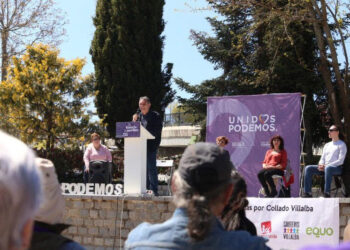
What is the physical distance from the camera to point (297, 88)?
810 inches

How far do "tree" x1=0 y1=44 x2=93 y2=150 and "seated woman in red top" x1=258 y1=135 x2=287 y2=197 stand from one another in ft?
41.3

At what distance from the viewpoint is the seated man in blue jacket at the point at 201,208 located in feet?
7.03

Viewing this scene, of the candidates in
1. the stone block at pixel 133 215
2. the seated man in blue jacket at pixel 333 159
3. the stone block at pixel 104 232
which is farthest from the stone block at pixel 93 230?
the seated man in blue jacket at pixel 333 159

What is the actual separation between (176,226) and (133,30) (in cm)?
2236

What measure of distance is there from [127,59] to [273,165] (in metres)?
13.9

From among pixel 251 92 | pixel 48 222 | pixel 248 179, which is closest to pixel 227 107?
pixel 248 179

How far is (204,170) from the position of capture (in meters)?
2.17

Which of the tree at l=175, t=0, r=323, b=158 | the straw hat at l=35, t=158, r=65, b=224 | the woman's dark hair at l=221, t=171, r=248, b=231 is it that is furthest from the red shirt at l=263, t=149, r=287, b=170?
the straw hat at l=35, t=158, r=65, b=224

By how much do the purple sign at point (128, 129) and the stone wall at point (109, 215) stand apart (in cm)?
129

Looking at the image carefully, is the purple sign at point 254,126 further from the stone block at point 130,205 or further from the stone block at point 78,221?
the stone block at point 78,221

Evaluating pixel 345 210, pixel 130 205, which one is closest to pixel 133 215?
pixel 130 205

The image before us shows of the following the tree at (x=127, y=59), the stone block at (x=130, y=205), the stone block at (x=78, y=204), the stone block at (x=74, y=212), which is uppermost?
the tree at (x=127, y=59)

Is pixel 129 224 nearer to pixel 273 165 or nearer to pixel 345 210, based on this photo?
pixel 273 165

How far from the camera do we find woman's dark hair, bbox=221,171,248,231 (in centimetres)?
388
